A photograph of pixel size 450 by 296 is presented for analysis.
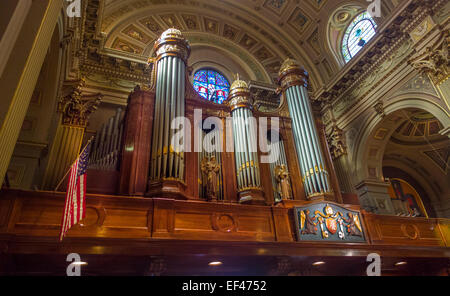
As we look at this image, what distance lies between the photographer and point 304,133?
717 centimetres

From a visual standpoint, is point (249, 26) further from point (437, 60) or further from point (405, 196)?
point (405, 196)

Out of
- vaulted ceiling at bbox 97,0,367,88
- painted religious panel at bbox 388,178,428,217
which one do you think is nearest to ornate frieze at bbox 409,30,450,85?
vaulted ceiling at bbox 97,0,367,88

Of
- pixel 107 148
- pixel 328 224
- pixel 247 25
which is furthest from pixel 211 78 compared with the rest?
pixel 328 224

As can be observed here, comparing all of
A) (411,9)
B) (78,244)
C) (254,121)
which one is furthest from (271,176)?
(411,9)

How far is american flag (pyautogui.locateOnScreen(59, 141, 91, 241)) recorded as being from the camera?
3.58 metres

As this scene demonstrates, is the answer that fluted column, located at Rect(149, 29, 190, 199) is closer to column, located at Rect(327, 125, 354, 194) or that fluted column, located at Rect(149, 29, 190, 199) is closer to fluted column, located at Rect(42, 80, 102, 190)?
fluted column, located at Rect(42, 80, 102, 190)

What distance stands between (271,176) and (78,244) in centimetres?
418

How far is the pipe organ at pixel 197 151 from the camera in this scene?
552 cm

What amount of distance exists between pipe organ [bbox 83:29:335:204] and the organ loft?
3 cm

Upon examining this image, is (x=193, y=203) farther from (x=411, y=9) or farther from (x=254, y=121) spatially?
(x=411, y=9)

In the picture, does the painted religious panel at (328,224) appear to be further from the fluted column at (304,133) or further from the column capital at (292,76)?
the column capital at (292,76)

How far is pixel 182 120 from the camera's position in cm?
612
